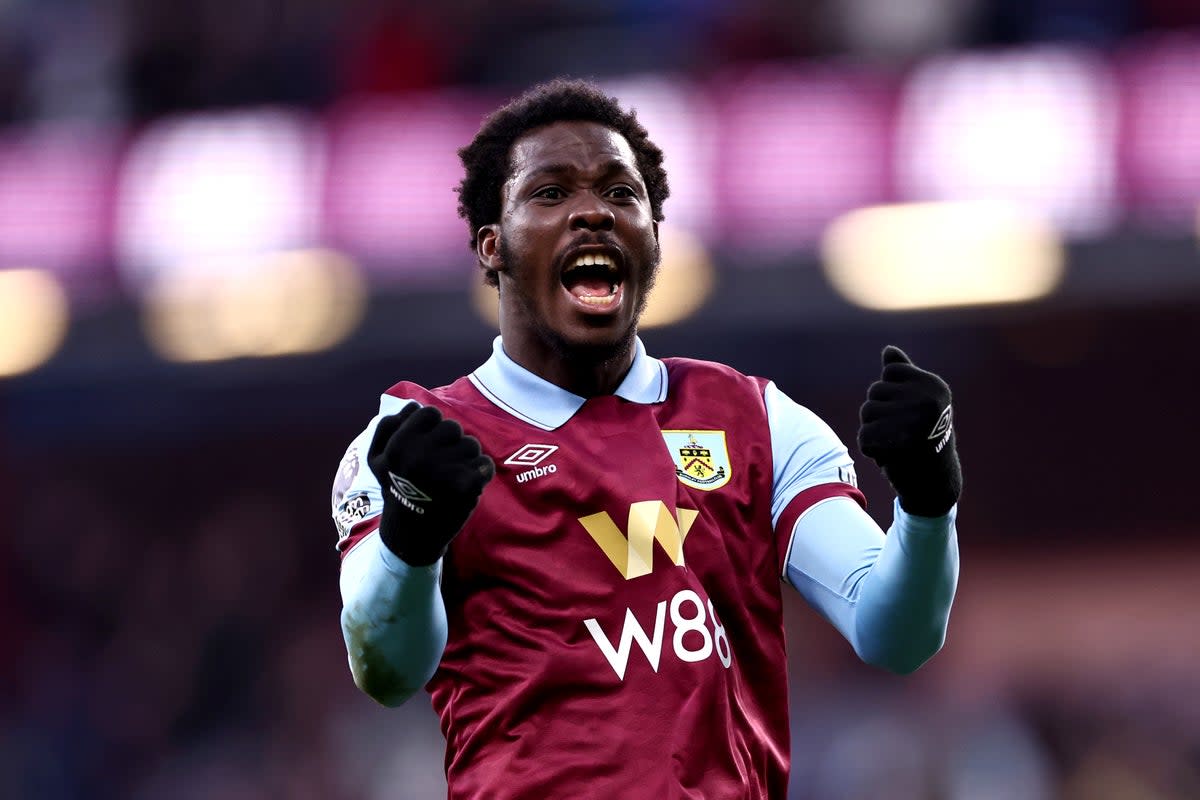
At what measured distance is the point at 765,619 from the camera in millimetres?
2904

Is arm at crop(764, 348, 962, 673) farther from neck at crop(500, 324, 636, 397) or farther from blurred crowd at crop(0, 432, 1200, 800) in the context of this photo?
blurred crowd at crop(0, 432, 1200, 800)

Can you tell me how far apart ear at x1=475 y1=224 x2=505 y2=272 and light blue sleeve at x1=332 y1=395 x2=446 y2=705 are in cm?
45

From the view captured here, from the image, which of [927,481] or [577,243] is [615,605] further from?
[577,243]

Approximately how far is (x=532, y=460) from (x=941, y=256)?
268 inches

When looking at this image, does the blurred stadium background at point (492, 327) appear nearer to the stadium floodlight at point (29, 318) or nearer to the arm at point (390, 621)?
the stadium floodlight at point (29, 318)

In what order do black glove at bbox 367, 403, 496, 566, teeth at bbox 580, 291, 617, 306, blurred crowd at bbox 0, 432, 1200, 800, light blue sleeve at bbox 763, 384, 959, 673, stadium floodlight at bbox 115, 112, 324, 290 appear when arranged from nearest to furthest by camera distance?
black glove at bbox 367, 403, 496, 566
light blue sleeve at bbox 763, 384, 959, 673
teeth at bbox 580, 291, 617, 306
stadium floodlight at bbox 115, 112, 324, 290
blurred crowd at bbox 0, 432, 1200, 800

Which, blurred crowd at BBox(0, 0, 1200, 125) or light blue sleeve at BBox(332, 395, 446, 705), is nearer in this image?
light blue sleeve at BBox(332, 395, 446, 705)

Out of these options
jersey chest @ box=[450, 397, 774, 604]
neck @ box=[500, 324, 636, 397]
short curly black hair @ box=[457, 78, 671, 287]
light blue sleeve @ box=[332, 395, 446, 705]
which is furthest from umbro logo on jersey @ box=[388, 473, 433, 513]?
short curly black hair @ box=[457, 78, 671, 287]

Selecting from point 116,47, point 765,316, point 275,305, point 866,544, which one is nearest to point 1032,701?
point 765,316

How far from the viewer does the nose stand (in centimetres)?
300

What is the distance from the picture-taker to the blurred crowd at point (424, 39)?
31.9 ft

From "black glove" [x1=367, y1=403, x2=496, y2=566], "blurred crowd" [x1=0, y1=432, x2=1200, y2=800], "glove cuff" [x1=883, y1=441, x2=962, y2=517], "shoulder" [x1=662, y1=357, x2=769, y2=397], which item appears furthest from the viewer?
"blurred crowd" [x1=0, y1=432, x2=1200, y2=800]

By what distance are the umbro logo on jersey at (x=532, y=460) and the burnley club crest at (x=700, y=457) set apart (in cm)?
20

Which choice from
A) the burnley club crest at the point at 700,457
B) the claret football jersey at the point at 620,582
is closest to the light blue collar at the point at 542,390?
the claret football jersey at the point at 620,582
